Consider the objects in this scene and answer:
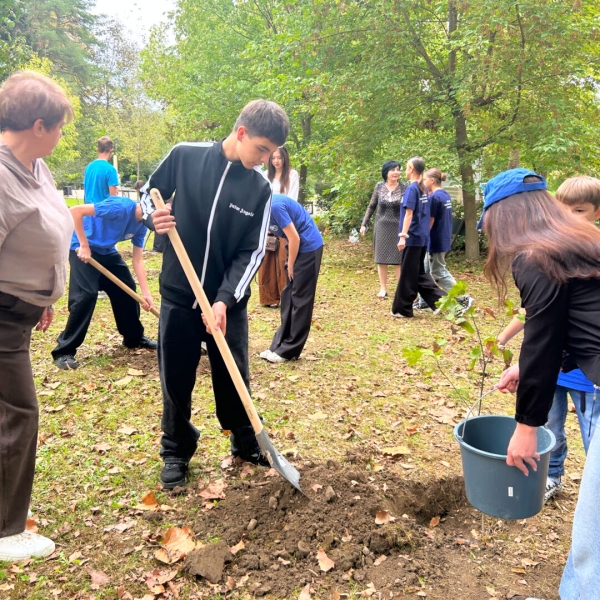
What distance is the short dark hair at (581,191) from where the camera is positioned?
2912 millimetres

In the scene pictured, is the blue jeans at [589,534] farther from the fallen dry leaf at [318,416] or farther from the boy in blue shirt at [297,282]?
the boy in blue shirt at [297,282]

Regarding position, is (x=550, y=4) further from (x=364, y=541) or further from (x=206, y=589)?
(x=206, y=589)

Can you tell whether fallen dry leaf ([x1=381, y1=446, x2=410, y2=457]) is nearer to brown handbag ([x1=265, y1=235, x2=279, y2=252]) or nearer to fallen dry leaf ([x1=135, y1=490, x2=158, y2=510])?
fallen dry leaf ([x1=135, y1=490, x2=158, y2=510])

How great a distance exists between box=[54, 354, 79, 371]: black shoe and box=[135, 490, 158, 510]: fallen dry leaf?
8.12 feet

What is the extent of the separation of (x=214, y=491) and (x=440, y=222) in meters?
5.89

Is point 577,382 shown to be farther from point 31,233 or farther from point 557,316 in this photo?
point 31,233

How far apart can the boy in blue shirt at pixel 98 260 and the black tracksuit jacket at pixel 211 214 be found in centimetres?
193

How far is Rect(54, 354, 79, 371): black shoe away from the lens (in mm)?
5113

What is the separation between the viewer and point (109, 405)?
4395mm

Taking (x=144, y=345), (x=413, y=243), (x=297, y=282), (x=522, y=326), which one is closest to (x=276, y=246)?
(x=297, y=282)

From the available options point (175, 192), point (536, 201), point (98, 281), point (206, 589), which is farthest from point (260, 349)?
point (536, 201)

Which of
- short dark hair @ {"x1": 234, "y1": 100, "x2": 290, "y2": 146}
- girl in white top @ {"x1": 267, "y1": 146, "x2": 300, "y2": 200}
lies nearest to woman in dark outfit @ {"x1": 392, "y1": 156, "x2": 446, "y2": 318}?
girl in white top @ {"x1": 267, "y1": 146, "x2": 300, "y2": 200}

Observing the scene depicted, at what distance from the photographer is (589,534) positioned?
5.84 ft

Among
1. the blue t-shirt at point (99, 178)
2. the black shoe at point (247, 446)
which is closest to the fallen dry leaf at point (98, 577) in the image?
the black shoe at point (247, 446)
